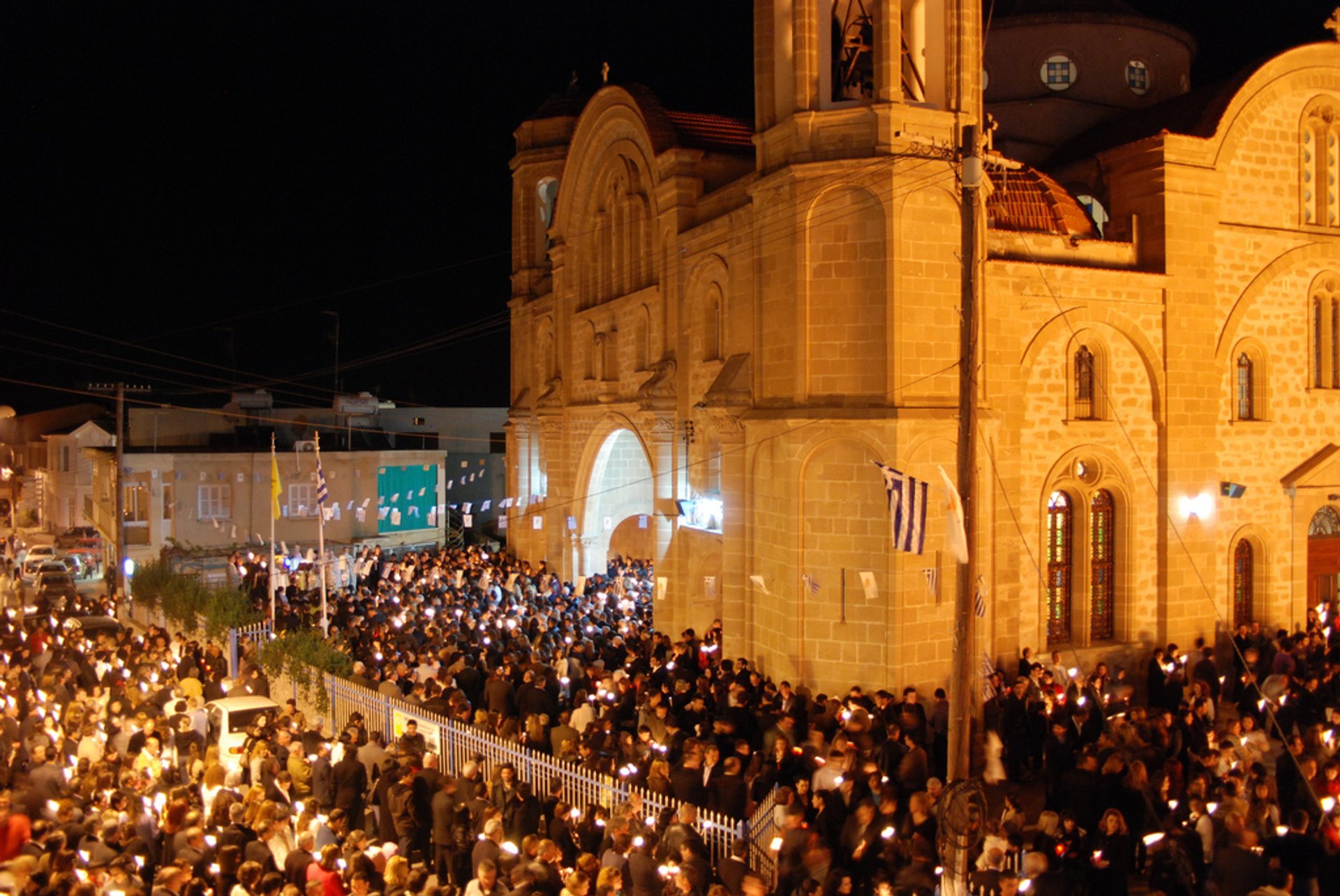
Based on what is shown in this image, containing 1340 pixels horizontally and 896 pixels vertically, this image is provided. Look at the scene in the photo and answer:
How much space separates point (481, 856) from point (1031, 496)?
39.3 ft

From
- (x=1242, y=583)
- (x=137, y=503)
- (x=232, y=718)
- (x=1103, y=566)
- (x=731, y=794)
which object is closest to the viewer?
(x=731, y=794)

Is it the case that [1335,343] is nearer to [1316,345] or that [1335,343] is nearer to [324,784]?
[1316,345]

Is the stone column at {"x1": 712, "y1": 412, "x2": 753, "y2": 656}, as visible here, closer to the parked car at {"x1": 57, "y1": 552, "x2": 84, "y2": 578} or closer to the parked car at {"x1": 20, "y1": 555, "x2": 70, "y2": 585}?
the parked car at {"x1": 20, "y1": 555, "x2": 70, "y2": 585}

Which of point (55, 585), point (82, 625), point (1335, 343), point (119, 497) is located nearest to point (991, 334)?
point (1335, 343)

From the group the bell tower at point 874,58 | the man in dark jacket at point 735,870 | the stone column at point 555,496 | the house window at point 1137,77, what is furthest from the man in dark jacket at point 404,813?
the house window at point 1137,77

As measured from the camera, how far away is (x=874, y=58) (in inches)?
585

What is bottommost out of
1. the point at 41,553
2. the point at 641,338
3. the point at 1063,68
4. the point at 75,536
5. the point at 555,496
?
the point at 41,553

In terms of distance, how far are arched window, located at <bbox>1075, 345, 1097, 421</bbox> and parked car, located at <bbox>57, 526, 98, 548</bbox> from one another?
36390 mm

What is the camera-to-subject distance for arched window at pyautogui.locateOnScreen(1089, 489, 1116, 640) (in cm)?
1806

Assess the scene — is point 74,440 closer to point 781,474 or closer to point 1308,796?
point 781,474

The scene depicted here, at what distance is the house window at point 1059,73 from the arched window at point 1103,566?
11.5 metres

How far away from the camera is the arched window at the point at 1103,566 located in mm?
18062

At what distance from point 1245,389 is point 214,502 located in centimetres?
2954

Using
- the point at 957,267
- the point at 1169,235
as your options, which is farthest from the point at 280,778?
the point at 1169,235
